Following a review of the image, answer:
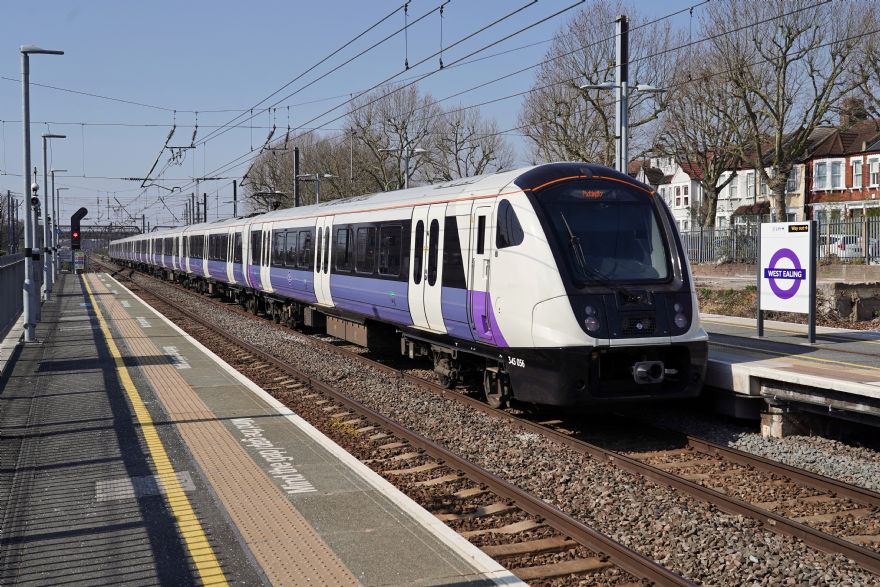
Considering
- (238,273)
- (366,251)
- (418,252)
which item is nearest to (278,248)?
(238,273)

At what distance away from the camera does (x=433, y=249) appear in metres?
12.8

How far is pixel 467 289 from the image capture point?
11.5 m

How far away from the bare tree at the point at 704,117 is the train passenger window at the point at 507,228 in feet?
89.2

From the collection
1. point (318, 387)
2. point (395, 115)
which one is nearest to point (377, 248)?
point (318, 387)

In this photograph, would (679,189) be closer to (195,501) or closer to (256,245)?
(256,245)

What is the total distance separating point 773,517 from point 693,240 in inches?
1018

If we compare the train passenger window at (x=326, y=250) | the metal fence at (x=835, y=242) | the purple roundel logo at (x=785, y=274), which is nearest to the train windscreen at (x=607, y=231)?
the purple roundel logo at (x=785, y=274)

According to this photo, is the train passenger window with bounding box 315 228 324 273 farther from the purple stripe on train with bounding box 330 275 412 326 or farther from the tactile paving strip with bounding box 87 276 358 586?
the tactile paving strip with bounding box 87 276 358 586

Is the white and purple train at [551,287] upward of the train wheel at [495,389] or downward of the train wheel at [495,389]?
upward

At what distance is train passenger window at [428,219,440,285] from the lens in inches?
496

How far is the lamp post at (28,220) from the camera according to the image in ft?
63.6

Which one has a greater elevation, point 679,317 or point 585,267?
point 585,267

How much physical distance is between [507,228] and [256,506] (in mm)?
4816

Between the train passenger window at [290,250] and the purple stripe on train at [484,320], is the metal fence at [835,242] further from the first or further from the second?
the purple stripe on train at [484,320]
